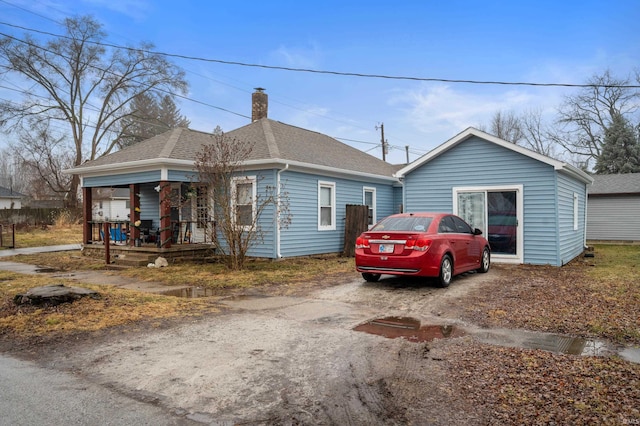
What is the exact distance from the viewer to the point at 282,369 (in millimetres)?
4410

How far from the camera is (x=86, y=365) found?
15.1 feet

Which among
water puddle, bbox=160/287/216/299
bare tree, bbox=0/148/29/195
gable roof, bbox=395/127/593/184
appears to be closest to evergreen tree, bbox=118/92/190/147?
gable roof, bbox=395/127/593/184

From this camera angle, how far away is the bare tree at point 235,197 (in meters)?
11.8

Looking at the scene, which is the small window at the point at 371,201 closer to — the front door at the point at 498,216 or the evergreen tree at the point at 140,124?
the front door at the point at 498,216

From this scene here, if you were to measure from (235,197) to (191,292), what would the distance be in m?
4.47

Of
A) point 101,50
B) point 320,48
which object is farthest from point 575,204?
point 101,50

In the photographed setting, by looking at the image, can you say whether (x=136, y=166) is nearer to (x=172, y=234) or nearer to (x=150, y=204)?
(x=172, y=234)

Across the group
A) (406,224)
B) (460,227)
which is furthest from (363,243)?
(460,227)

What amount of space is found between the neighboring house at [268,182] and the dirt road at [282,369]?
6.86m

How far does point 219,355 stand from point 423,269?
4.78 metres

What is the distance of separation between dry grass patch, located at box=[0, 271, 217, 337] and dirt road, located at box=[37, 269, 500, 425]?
2.42 ft

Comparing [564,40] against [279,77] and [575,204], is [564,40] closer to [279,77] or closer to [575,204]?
[575,204]

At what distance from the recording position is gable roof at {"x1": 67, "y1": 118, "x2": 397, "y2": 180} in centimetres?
1380

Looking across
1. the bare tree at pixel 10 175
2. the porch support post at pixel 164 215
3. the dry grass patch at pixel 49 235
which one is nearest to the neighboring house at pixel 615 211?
the porch support post at pixel 164 215
